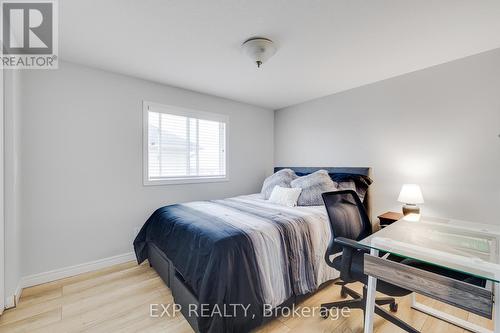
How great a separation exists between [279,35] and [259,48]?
0.21 m

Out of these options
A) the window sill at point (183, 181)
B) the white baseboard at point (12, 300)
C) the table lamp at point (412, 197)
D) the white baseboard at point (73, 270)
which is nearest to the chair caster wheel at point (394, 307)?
the table lamp at point (412, 197)

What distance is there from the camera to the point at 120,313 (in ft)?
5.95

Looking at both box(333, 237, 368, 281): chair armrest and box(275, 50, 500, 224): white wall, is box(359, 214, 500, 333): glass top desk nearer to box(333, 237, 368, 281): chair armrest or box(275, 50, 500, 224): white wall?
box(333, 237, 368, 281): chair armrest

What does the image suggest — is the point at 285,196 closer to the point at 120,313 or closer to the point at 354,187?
the point at 354,187

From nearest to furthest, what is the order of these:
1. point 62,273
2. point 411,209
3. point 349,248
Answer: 1. point 349,248
2. point 62,273
3. point 411,209

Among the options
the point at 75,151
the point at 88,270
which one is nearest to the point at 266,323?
the point at 88,270

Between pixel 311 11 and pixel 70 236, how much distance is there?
3280mm

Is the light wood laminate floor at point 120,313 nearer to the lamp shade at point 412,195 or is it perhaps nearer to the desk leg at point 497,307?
the desk leg at point 497,307

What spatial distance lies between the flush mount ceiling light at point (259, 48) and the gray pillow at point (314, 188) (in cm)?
161

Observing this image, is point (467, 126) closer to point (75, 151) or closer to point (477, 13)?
point (477, 13)

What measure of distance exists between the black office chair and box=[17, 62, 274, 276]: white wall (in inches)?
90.7

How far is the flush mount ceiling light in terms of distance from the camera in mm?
1967

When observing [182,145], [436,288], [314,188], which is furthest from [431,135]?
[182,145]

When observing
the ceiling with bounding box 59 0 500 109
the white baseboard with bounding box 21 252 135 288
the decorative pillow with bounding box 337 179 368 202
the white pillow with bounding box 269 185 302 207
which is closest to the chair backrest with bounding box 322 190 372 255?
the white pillow with bounding box 269 185 302 207
